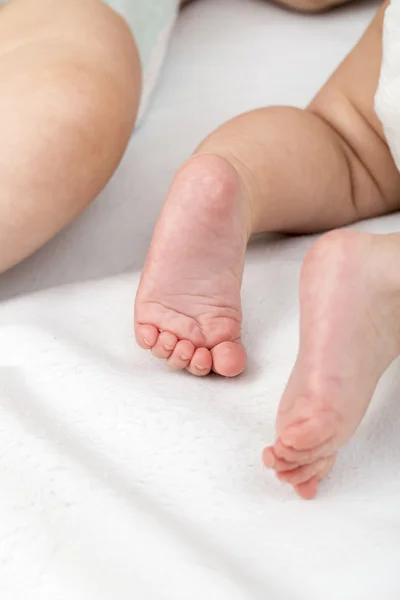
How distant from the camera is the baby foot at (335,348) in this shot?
1.37 feet

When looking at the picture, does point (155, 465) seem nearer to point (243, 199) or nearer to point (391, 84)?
point (243, 199)

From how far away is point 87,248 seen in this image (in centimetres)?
73

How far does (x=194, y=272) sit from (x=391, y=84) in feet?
0.82

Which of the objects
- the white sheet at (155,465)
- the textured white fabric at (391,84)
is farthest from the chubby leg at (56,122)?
the textured white fabric at (391,84)

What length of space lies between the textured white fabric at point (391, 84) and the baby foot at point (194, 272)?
170 mm

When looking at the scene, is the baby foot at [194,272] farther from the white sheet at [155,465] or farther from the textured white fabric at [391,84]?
the textured white fabric at [391,84]

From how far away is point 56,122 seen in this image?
23.5 inches

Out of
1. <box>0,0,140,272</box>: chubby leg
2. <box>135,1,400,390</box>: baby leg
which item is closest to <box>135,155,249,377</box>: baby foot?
<box>135,1,400,390</box>: baby leg

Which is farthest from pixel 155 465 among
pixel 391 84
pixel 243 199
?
pixel 391 84

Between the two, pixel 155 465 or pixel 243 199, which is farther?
pixel 243 199

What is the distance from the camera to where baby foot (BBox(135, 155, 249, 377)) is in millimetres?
545

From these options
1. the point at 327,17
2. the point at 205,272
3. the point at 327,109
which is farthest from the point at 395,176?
the point at 327,17

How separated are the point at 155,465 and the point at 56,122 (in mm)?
302

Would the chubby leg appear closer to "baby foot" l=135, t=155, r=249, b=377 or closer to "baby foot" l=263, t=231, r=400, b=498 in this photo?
"baby foot" l=135, t=155, r=249, b=377
